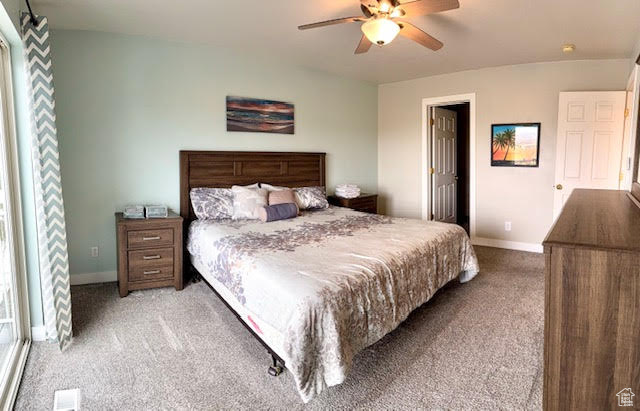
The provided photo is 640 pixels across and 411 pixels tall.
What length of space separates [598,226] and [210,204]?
324 cm

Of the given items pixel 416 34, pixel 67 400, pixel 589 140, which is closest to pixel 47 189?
pixel 67 400

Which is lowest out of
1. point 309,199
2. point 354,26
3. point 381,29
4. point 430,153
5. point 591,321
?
point 591,321

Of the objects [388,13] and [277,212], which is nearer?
[388,13]

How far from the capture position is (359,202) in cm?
527

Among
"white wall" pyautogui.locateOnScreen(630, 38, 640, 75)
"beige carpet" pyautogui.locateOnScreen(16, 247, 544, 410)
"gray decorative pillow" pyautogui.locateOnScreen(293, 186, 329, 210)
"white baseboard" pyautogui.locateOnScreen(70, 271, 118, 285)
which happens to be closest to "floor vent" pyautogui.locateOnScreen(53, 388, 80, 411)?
"beige carpet" pyautogui.locateOnScreen(16, 247, 544, 410)

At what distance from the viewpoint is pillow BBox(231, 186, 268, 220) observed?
383cm

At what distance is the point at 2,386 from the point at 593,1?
4.44m

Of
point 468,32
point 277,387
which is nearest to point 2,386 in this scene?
point 277,387

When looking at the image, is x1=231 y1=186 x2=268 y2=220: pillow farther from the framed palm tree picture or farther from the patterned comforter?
the framed palm tree picture

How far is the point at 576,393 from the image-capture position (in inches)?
48.0

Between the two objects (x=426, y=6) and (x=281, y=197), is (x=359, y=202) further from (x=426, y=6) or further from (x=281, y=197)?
(x=426, y=6)

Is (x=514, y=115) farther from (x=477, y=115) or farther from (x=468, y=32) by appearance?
(x=468, y=32)

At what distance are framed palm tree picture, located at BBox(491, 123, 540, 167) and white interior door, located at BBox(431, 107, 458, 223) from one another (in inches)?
36.9

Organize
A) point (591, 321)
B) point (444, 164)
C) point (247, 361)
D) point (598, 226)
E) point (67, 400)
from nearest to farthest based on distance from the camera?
point (591, 321) < point (598, 226) < point (67, 400) < point (247, 361) < point (444, 164)
